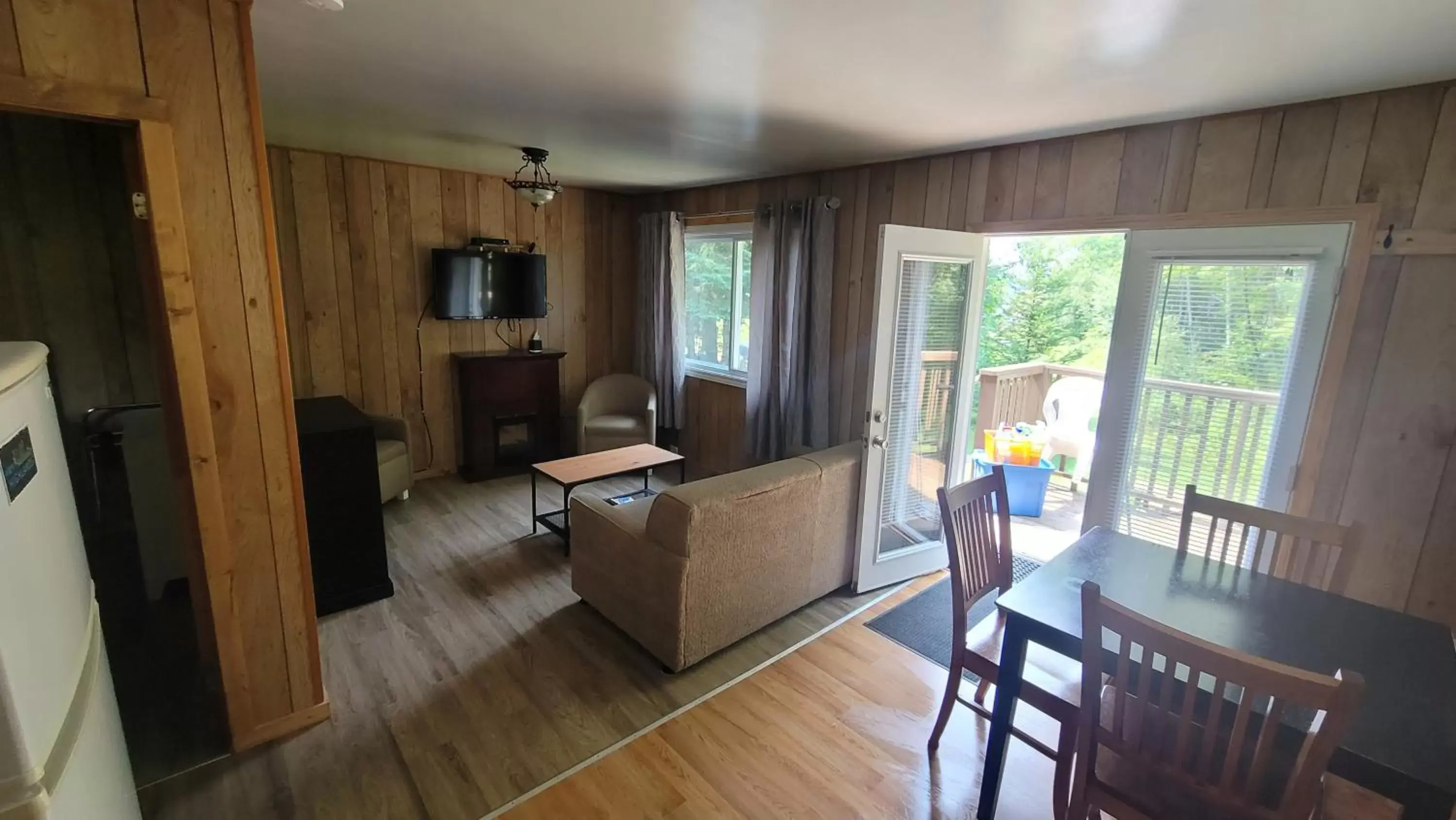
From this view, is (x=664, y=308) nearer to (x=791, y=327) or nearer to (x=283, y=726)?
(x=791, y=327)

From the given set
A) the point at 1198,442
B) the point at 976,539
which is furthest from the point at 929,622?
the point at 1198,442

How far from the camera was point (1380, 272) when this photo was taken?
2.09 metres

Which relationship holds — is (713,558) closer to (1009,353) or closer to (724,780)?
(724,780)

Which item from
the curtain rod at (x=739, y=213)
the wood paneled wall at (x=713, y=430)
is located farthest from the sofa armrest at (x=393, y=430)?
the curtain rod at (x=739, y=213)

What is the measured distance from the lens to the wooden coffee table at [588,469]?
349cm

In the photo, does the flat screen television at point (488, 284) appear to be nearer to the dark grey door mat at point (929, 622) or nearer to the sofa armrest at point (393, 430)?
the sofa armrest at point (393, 430)

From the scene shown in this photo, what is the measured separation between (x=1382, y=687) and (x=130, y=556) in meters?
4.83

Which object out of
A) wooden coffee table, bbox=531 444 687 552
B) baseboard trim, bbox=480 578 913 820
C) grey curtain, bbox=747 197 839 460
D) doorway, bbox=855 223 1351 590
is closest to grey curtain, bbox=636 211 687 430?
grey curtain, bbox=747 197 839 460

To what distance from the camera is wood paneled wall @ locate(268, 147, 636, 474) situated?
4.04 meters

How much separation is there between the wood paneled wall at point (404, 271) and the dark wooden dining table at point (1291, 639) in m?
4.38

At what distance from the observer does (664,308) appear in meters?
5.17

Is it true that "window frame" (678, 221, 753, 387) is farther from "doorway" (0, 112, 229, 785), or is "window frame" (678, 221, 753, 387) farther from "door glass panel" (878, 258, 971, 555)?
"doorway" (0, 112, 229, 785)

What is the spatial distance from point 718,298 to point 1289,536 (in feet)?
12.7

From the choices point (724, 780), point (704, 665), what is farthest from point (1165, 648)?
point (704, 665)
